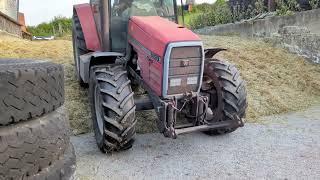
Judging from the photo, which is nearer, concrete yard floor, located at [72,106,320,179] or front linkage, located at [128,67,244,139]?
concrete yard floor, located at [72,106,320,179]

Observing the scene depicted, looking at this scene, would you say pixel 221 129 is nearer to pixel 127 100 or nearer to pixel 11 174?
pixel 127 100

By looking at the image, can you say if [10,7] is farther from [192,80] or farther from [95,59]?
[192,80]

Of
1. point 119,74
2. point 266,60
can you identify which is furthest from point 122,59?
point 266,60

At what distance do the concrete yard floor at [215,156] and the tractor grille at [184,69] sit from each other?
757mm

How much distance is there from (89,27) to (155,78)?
2.06m

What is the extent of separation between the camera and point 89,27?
634cm

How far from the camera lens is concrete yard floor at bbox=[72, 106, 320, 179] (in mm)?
4215

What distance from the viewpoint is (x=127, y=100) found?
458 cm

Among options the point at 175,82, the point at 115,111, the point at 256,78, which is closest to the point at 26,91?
the point at 115,111

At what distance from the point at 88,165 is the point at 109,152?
Result: 0.40m

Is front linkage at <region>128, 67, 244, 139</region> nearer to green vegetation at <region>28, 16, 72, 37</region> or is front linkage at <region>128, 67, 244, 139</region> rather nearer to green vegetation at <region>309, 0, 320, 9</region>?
green vegetation at <region>309, 0, 320, 9</region>

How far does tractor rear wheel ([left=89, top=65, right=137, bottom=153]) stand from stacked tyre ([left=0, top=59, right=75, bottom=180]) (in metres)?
1.25

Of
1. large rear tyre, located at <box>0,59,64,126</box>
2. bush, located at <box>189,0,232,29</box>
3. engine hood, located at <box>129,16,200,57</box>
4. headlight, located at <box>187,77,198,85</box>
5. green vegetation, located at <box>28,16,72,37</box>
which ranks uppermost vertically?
green vegetation, located at <box>28,16,72,37</box>

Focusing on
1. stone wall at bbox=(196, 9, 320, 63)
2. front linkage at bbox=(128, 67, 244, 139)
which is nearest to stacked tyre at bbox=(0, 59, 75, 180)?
front linkage at bbox=(128, 67, 244, 139)
